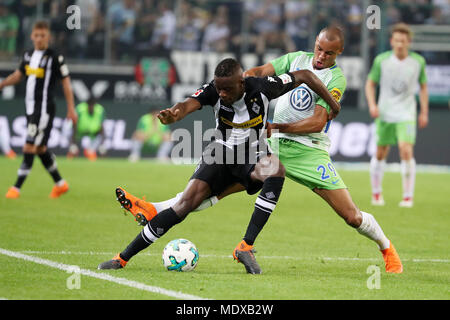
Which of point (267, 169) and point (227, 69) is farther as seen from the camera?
point (267, 169)

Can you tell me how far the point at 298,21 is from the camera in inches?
917

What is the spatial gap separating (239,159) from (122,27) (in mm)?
16927

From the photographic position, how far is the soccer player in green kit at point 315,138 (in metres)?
7.14

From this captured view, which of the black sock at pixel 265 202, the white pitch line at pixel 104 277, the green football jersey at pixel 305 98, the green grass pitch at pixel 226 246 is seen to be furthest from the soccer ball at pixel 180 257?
the green football jersey at pixel 305 98

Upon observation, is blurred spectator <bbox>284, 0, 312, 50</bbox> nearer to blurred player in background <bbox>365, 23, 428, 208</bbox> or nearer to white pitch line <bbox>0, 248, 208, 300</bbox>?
blurred player in background <bbox>365, 23, 428, 208</bbox>

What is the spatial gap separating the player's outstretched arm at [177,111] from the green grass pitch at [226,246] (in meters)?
1.19

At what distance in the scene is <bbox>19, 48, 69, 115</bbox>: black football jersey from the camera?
482 inches

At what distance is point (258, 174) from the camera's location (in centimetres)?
693

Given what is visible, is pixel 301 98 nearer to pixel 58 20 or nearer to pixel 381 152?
pixel 381 152

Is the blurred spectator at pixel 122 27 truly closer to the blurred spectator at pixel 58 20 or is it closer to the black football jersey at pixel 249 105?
the blurred spectator at pixel 58 20

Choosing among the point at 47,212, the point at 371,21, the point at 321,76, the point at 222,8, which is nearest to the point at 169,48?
the point at 222,8

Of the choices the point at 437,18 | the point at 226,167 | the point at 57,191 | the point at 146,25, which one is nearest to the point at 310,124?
the point at 226,167
